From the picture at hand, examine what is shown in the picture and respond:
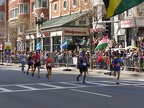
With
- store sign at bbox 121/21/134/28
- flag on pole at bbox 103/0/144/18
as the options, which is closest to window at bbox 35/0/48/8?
store sign at bbox 121/21/134/28

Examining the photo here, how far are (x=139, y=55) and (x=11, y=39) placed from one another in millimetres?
40018

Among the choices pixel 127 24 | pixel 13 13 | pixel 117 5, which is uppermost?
pixel 13 13

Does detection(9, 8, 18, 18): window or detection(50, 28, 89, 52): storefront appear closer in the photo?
detection(50, 28, 89, 52): storefront

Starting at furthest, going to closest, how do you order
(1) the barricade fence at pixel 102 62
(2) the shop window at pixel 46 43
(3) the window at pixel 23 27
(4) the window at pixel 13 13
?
(4) the window at pixel 13 13
(3) the window at pixel 23 27
(2) the shop window at pixel 46 43
(1) the barricade fence at pixel 102 62

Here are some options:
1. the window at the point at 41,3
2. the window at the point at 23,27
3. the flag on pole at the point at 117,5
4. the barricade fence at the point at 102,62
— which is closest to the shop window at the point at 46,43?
the window at the point at 23,27

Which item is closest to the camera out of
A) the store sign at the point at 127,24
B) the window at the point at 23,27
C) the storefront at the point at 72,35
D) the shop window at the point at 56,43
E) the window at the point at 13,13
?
the store sign at the point at 127,24

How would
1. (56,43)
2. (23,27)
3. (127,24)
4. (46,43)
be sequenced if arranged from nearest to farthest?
(127,24), (56,43), (46,43), (23,27)

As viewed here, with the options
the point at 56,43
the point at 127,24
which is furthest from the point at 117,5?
the point at 56,43

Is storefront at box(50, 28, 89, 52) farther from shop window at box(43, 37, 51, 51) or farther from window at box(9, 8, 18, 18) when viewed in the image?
window at box(9, 8, 18, 18)

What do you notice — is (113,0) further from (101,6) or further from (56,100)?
(101,6)

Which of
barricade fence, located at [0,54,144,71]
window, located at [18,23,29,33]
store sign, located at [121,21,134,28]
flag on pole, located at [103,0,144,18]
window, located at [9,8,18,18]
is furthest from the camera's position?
window, located at [9,8,18,18]

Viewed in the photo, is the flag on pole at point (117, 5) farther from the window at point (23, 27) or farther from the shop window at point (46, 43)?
the window at point (23, 27)

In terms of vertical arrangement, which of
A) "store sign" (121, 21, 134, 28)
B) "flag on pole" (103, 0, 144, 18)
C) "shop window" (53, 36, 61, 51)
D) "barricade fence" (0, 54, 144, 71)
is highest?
"store sign" (121, 21, 134, 28)

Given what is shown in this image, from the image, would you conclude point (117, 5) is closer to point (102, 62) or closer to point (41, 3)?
point (102, 62)
